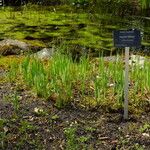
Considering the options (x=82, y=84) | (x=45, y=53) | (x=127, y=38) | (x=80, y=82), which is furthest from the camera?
(x=45, y=53)

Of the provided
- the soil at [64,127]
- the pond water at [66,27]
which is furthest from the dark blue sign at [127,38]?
the pond water at [66,27]

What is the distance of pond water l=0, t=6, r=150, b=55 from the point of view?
10.3 m

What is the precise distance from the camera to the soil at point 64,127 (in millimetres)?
4750

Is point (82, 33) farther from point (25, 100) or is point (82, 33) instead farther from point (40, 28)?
point (25, 100)

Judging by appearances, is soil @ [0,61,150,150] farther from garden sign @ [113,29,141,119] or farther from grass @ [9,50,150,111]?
garden sign @ [113,29,141,119]

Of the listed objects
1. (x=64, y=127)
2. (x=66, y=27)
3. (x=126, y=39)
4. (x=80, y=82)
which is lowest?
(x=64, y=127)

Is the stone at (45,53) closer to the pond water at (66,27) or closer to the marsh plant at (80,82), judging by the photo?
the pond water at (66,27)

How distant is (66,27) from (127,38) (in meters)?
6.72

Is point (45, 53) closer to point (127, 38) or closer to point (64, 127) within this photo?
point (127, 38)

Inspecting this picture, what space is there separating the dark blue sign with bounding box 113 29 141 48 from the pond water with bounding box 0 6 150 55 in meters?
4.35

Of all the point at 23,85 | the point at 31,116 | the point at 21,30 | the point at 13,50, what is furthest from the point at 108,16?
the point at 31,116

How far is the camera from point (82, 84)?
6066 mm

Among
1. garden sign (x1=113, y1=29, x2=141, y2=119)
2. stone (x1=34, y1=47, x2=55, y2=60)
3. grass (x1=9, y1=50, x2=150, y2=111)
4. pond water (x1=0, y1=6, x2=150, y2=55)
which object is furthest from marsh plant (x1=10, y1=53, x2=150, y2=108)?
pond water (x1=0, y1=6, x2=150, y2=55)

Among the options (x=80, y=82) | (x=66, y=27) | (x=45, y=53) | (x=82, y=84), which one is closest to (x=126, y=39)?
(x=82, y=84)
